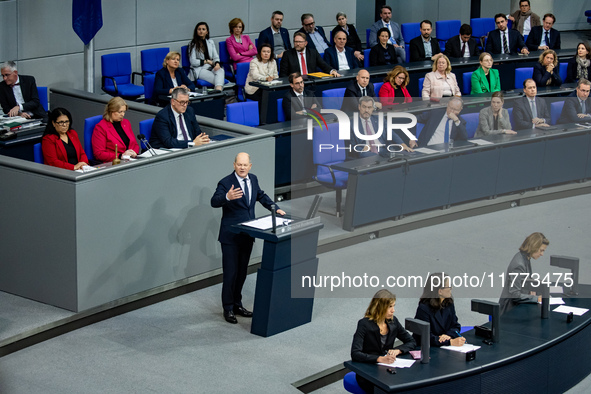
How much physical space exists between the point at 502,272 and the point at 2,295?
4.44m

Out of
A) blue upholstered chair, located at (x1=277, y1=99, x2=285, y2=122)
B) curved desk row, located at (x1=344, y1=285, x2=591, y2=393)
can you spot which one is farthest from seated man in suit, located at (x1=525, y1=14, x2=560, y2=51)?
curved desk row, located at (x1=344, y1=285, x2=591, y2=393)

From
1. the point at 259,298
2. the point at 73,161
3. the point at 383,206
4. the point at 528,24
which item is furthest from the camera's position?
the point at 528,24

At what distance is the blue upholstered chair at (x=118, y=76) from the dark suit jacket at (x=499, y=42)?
5441 millimetres

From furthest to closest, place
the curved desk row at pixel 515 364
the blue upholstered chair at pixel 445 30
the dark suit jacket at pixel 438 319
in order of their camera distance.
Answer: the blue upholstered chair at pixel 445 30
the dark suit jacket at pixel 438 319
the curved desk row at pixel 515 364

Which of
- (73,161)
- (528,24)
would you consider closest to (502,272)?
(73,161)

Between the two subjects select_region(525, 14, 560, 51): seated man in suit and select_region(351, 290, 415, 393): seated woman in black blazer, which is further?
select_region(525, 14, 560, 51): seated man in suit

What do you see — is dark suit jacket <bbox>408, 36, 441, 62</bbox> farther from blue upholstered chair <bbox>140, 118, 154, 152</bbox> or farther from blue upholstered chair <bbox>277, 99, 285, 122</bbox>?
blue upholstered chair <bbox>140, 118, 154, 152</bbox>

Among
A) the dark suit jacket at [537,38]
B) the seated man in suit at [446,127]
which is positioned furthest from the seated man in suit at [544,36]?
the seated man in suit at [446,127]

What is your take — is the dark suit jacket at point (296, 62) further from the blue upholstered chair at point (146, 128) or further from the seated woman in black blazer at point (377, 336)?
the seated woman in black blazer at point (377, 336)

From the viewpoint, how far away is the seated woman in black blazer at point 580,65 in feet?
42.1

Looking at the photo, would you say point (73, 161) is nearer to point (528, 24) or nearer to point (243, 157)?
point (243, 157)

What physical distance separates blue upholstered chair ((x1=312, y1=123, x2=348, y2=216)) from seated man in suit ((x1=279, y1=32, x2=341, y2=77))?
2.08 metres

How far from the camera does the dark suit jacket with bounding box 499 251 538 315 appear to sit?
7.02 metres

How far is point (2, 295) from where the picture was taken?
24.6ft
